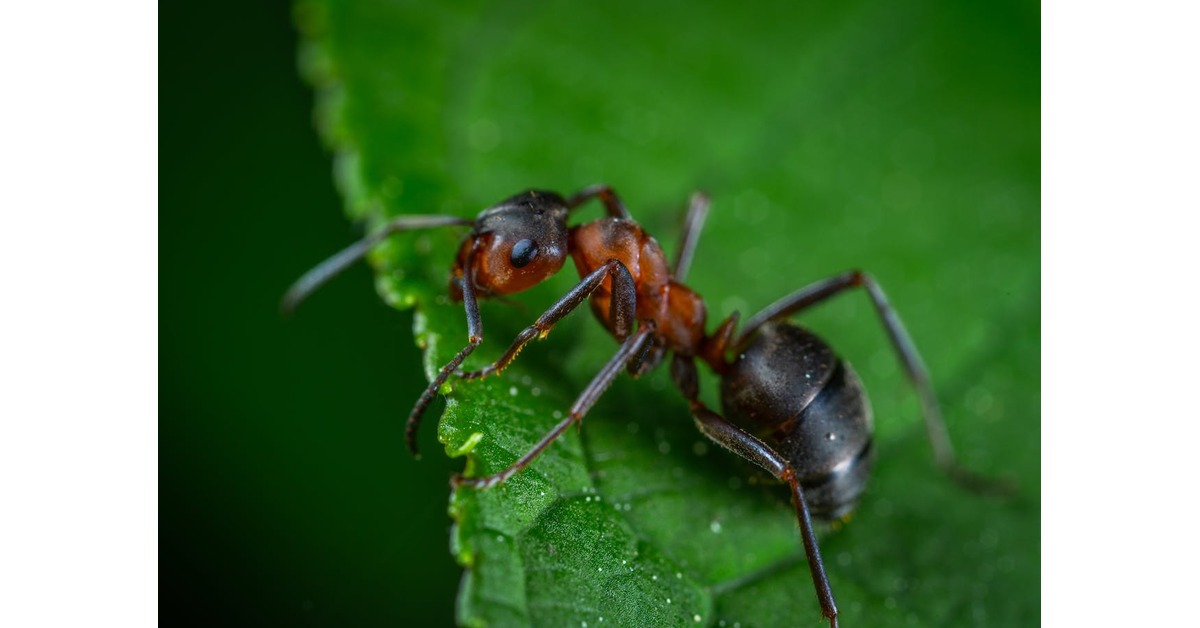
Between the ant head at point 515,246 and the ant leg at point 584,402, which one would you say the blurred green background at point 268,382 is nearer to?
the ant head at point 515,246

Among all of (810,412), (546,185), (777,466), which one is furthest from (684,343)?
(546,185)

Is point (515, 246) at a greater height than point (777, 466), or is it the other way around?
point (515, 246)

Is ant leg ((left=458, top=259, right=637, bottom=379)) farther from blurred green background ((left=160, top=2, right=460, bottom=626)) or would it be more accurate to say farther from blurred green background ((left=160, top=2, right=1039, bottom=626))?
blurred green background ((left=160, top=2, right=460, bottom=626))

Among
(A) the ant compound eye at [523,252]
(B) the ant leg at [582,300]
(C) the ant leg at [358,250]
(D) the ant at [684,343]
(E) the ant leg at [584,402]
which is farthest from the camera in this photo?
(C) the ant leg at [358,250]

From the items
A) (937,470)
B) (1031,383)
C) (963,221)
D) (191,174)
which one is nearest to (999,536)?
(937,470)

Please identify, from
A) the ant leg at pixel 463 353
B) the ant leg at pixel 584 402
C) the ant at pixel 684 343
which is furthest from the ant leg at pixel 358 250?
the ant leg at pixel 584 402

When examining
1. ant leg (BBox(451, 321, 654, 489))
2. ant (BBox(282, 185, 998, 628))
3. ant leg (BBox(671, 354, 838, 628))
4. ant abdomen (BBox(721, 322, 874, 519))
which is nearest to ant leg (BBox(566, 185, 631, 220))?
ant (BBox(282, 185, 998, 628))

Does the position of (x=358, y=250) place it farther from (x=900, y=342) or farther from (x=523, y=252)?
(x=900, y=342)
